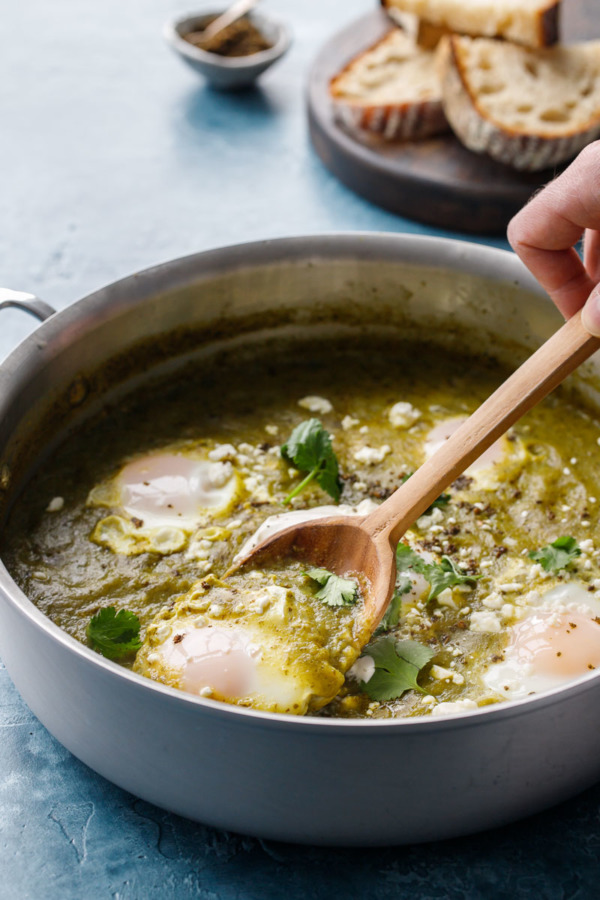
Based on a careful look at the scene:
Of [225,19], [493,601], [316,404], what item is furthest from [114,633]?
[225,19]

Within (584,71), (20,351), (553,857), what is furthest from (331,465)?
(584,71)

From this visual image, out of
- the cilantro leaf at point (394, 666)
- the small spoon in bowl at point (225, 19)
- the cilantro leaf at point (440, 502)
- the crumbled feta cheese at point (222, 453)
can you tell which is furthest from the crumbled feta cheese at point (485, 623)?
the small spoon in bowl at point (225, 19)

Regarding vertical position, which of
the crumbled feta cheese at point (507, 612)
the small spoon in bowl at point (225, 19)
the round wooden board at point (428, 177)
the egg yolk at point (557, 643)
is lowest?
the crumbled feta cheese at point (507, 612)

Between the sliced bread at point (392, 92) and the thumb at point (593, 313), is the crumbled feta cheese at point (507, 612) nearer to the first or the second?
the thumb at point (593, 313)

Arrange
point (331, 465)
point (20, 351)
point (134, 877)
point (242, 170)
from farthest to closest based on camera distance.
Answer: point (242, 170)
point (331, 465)
point (20, 351)
point (134, 877)

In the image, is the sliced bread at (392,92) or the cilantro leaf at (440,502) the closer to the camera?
the cilantro leaf at (440,502)

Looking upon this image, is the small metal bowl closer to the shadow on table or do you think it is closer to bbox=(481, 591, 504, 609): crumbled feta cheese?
the shadow on table

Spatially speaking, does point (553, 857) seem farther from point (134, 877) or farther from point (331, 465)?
point (331, 465)
